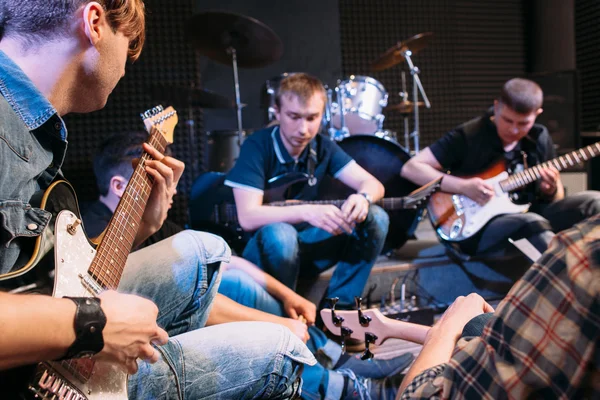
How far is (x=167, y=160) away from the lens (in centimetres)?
183

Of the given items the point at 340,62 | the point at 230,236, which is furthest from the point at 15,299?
the point at 340,62

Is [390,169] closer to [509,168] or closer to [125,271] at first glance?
[509,168]

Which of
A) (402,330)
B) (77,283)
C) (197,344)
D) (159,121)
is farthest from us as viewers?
(159,121)

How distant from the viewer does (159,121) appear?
2000mm

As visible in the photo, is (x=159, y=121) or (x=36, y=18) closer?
(x=36, y=18)

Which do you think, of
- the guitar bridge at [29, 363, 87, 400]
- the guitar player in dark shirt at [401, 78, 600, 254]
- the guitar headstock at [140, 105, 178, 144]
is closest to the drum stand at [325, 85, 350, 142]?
the guitar player in dark shirt at [401, 78, 600, 254]

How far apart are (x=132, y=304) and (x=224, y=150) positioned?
3.80 m

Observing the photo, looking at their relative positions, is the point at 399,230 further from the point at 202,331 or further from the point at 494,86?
the point at 494,86

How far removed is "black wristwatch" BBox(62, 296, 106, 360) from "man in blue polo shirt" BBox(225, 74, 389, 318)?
1874 millimetres

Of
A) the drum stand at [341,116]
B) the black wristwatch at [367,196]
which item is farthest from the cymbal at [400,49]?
the black wristwatch at [367,196]

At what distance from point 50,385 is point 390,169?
3193 millimetres

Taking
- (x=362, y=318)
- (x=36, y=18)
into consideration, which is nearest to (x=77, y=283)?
(x=36, y=18)

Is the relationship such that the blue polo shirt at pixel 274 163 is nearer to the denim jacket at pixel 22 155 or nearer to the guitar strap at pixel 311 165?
the guitar strap at pixel 311 165

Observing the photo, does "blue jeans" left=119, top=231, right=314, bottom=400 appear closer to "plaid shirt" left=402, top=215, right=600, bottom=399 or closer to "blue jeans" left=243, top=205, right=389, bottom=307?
"plaid shirt" left=402, top=215, right=600, bottom=399
